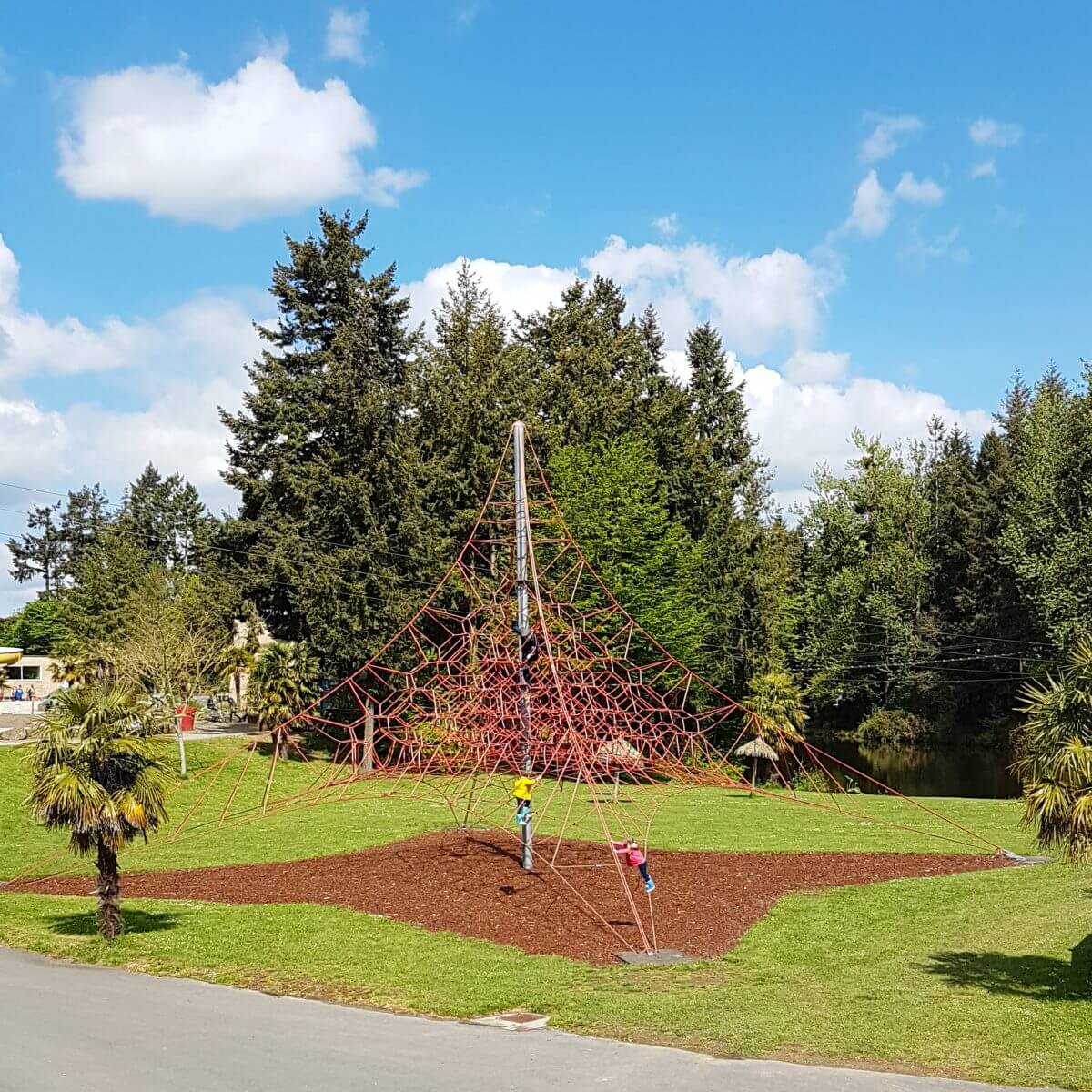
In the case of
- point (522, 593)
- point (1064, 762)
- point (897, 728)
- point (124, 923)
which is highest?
point (522, 593)

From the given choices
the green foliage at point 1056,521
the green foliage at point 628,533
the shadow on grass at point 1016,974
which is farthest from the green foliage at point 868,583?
the shadow on grass at point 1016,974

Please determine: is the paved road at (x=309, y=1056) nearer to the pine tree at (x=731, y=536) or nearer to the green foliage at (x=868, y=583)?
the pine tree at (x=731, y=536)

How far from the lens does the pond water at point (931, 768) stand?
38.8m

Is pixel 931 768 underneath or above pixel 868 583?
underneath

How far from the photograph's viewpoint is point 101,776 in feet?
40.1

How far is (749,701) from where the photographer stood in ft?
129

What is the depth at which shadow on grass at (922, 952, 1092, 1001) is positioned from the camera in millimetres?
9845

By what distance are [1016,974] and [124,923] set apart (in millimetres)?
9894

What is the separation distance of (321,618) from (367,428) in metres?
6.55

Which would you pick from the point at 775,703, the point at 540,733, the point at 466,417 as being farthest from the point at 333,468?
the point at 540,733

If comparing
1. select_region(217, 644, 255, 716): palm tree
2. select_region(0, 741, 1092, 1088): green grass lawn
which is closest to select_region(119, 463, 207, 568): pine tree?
select_region(217, 644, 255, 716): palm tree

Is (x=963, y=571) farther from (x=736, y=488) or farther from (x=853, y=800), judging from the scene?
(x=853, y=800)

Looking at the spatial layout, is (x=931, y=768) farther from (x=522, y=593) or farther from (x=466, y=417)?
(x=522, y=593)

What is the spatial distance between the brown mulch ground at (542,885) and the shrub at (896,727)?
34.6m
